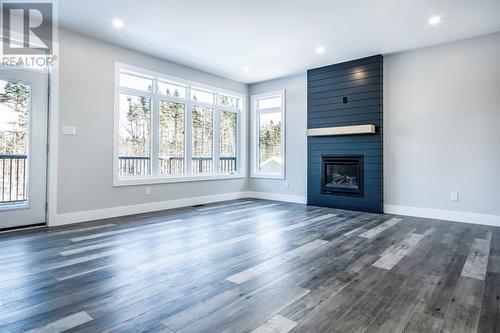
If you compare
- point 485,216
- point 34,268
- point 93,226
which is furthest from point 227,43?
point 485,216

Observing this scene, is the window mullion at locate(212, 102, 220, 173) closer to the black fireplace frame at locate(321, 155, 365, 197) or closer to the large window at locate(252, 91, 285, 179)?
the large window at locate(252, 91, 285, 179)

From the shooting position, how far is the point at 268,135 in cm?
682

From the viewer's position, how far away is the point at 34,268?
2426 millimetres

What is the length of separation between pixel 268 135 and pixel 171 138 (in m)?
2.33

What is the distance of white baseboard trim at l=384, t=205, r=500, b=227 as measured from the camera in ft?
13.7

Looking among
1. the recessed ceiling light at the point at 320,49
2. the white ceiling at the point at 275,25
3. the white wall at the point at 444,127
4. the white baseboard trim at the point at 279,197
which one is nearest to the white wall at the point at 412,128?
the white wall at the point at 444,127

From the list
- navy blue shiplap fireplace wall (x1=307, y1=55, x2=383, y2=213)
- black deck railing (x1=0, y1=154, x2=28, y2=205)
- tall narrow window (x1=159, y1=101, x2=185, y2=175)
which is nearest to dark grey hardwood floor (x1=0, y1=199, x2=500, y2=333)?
black deck railing (x1=0, y1=154, x2=28, y2=205)

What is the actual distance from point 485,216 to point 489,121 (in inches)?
54.2

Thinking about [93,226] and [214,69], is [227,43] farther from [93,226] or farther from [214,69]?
[93,226]

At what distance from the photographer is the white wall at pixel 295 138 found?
243 inches

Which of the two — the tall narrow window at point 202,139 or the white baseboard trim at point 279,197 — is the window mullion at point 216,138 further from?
the white baseboard trim at point 279,197

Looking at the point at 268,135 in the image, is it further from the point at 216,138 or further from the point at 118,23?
the point at 118,23

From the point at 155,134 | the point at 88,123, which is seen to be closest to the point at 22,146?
the point at 88,123

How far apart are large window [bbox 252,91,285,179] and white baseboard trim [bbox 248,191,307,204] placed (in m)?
0.43
